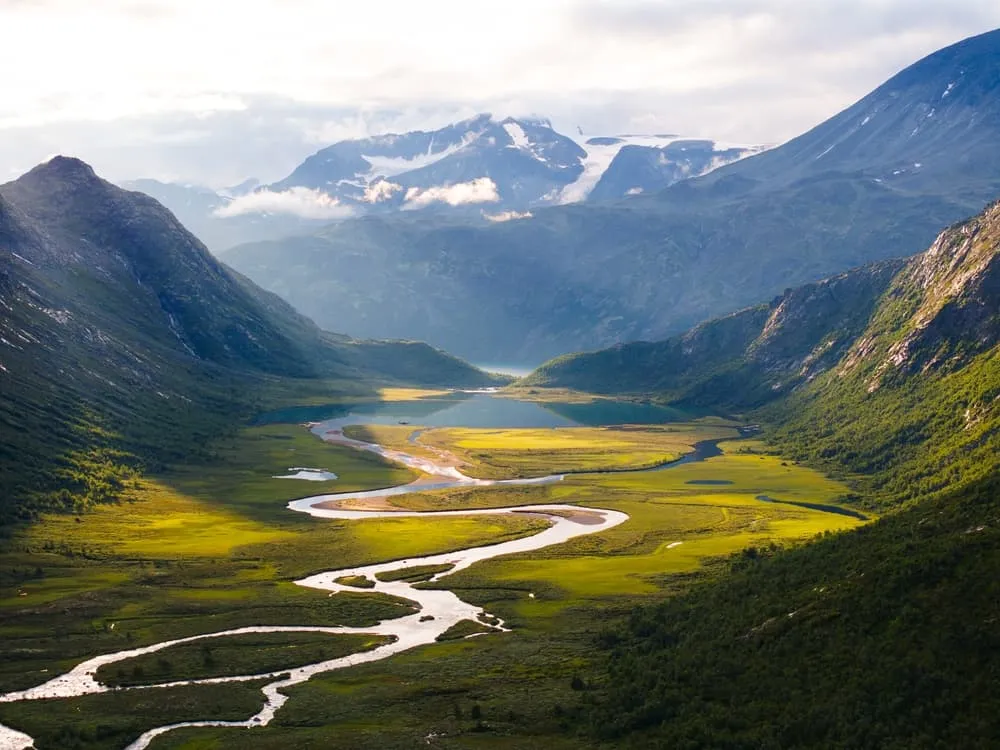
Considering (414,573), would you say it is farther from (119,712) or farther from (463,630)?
(119,712)

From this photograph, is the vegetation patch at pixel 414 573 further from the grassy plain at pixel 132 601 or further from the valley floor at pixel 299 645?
the grassy plain at pixel 132 601

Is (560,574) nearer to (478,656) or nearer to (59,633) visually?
(478,656)

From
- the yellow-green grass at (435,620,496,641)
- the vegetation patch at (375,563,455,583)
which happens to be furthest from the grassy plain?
the yellow-green grass at (435,620,496,641)

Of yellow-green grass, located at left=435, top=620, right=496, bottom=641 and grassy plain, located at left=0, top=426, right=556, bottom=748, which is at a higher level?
grassy plain, located at left=0, top=426, right=556, bottom=748

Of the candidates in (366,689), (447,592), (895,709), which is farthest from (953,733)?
(447,592)

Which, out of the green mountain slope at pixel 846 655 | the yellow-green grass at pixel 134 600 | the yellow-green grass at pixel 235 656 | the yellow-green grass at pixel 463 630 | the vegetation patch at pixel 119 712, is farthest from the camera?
the yellow-green grass at pixel 463 630

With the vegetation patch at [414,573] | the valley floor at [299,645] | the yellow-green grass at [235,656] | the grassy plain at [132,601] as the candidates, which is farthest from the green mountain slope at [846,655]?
the vegetation patch at [414,573]

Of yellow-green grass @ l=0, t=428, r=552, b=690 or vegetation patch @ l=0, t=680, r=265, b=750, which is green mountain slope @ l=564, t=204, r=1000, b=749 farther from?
yellow-green grass @ l=0, t=428, r=552, b=690

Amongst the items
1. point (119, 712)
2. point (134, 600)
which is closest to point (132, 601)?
point (134, 600)

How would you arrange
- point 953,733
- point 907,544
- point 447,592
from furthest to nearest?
point 447,592 < point 907,544 < point 953,733
